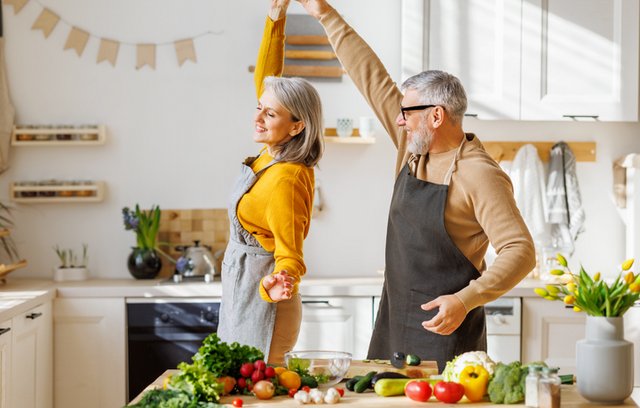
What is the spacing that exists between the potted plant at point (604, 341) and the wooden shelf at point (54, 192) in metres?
3.00

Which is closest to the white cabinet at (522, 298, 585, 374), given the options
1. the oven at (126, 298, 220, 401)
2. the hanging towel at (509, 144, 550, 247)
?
the hanging towel at (509, 144, 550, 247)

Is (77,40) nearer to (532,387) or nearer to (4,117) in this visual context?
(4,117)

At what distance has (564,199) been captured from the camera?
14.9 feet

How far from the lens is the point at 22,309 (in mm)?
3691

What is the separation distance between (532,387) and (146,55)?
3.22 metres

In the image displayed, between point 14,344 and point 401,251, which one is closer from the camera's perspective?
point 401,251

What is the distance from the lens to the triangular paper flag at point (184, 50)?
4.61m

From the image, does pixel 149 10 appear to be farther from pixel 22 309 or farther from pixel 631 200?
pixel 631 200

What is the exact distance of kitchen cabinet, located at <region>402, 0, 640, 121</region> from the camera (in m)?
4.33

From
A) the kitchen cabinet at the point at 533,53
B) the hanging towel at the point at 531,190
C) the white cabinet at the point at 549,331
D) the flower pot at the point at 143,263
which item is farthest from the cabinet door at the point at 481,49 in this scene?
the flower pot at the point at 143,263

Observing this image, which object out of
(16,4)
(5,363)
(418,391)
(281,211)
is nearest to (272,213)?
(281,211)

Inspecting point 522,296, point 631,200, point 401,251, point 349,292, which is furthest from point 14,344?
point 631,200

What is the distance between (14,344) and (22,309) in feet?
0.50

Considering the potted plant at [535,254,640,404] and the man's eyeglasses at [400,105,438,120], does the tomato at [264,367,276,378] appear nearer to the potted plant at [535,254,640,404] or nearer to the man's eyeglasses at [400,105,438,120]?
the potted plant at [535,254,640,404]
